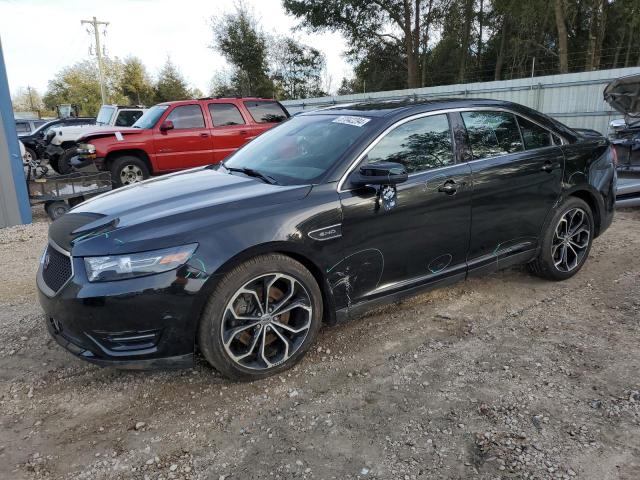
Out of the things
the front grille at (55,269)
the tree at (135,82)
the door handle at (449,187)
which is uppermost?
the tree at (135,82)

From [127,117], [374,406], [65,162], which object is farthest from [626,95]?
[127,117]

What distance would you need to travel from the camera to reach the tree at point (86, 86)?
160 feet

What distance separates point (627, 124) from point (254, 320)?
699cm

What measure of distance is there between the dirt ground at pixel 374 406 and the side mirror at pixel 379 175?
1.16m

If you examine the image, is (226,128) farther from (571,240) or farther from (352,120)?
(571,240)

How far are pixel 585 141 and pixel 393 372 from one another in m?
2.94

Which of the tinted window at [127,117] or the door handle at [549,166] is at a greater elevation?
the tinted window at [127,117]

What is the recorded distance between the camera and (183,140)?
9.54m

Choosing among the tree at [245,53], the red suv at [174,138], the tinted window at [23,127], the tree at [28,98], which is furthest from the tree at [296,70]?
the tree at [28,98]

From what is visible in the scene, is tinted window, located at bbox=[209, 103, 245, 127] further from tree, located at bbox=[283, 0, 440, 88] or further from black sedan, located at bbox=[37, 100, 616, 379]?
tree, located at bbox=[283, 0, 440, 88]

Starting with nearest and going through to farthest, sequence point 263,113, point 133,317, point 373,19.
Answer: point 133,317 → point 263,113 → point 373,19

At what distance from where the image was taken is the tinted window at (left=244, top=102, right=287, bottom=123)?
1020 cm

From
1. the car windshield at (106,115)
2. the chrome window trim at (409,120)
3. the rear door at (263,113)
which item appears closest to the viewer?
the chrome window trim at (409,120)

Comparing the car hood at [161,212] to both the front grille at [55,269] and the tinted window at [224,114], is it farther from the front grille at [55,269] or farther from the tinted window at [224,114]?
the tinted window at [224,114]
